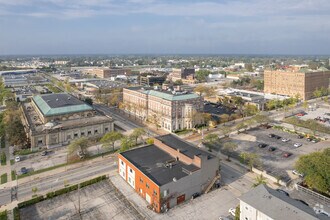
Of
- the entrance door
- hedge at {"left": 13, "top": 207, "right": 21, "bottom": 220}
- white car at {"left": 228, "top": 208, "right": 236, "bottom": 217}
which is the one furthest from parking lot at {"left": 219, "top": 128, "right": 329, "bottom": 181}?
hedge at {"left": 13, "top": 207, "right": 21, "bottom": 220}

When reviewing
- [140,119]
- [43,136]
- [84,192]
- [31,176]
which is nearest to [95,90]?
[140,119]

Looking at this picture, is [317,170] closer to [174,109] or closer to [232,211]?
[232,211]

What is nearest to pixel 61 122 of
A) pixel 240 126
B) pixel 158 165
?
pixel 158 165

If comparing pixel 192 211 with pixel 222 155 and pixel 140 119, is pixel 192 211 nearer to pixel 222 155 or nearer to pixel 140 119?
pixel 222 155

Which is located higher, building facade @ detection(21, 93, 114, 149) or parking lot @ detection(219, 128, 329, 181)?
building facade @ detection(21, 93, 114, 149)

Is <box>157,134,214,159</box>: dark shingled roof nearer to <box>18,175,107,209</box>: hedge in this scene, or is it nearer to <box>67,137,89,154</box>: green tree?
<box>18,175,107,209</box>: hedge

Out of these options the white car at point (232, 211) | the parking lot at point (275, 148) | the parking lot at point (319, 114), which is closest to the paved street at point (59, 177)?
the white car at point (232, 211)
